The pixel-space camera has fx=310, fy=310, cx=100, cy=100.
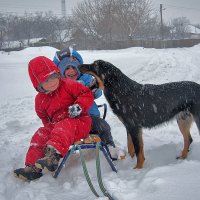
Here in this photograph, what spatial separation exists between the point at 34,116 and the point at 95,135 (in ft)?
11.5

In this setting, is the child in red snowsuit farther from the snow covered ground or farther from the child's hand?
the snow covered ground

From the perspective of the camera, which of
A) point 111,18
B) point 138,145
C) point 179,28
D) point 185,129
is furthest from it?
point 179,28

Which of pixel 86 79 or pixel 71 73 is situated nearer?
pixel 86 79

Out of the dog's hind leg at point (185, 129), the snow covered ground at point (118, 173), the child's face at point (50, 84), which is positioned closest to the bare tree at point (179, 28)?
the snow covered ground at point (118, 173)

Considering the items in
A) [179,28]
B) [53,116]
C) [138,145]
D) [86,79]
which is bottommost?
[138,145]

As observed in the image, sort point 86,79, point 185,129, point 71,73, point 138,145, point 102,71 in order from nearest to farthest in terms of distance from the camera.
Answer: point 138,145, point 102,71, point 185,129, point 86,79, point 71,73

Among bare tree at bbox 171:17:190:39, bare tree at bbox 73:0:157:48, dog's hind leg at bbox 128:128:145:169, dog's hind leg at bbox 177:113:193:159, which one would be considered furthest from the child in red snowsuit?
bare tree at bbox 171:17:190:39

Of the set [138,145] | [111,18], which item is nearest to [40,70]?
[138,145]

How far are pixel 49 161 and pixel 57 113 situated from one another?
0.89 m

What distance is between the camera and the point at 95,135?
428cm

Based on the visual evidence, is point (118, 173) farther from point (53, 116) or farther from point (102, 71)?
point (102, 71)

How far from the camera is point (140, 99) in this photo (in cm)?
437

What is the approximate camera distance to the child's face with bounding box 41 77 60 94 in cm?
416

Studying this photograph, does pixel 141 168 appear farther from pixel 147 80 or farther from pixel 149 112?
pixel 147 80
